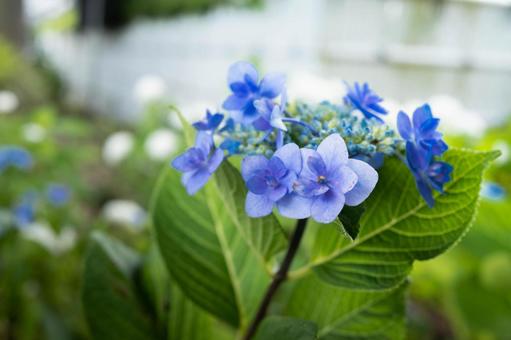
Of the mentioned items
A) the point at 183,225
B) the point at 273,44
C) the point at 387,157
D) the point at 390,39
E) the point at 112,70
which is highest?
the point at 387,157

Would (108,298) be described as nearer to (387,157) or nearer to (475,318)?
(387,157)

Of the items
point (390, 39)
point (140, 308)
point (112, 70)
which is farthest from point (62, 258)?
point (112, 70)

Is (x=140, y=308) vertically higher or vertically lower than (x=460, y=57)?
higher

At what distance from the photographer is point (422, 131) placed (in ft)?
1.15

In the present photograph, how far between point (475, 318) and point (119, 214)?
106 cm

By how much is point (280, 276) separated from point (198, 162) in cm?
11

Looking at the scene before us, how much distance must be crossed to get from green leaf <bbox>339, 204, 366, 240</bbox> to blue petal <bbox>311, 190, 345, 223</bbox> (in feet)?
0.08

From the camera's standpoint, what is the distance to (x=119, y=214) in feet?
5.75

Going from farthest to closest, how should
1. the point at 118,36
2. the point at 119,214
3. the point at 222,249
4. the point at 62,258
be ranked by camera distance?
1. the point at 118,36
2. the point at 119,214
3. the point at 62,258
4. the point at 222,249

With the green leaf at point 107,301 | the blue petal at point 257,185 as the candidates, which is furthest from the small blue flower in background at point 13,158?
the blue petal at point 257,185

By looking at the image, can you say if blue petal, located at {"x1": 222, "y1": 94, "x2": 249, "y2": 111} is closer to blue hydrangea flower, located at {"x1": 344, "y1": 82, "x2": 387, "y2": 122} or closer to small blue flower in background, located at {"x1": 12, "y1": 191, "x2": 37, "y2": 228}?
blue hydrangea flower, located at {"x1": 344, "y1": 82, "x2": 387, "y2": 122}

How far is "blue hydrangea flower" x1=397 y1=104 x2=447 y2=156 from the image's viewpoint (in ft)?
1.14

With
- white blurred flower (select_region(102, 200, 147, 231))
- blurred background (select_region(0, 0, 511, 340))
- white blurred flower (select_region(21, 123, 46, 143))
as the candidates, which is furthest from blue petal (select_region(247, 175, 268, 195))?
white blurred flower (select_region(21, 123, 46, 143))

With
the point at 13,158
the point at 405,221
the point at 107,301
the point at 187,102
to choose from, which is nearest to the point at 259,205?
the point at 405,221
